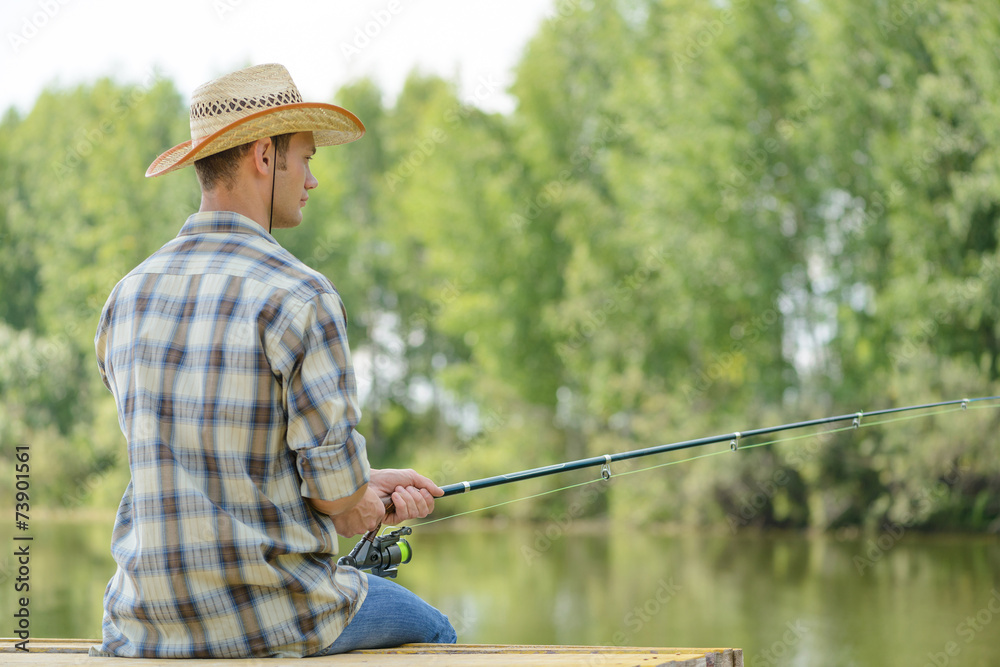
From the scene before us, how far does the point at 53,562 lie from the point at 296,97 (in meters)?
10.8

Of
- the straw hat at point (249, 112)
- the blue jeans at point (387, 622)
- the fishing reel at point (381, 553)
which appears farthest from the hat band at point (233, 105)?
the fishing reel at point (381, 553)

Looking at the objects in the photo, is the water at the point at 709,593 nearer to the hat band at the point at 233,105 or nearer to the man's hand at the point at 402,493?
the man's hand at the point at 402,493

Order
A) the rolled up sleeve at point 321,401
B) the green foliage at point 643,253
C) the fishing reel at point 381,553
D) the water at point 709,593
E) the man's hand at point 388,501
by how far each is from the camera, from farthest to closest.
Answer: the green foliage at point 643,253, the water at point 709,593, the fishing reel at point 381,553, the man's hand at point 388,501, the rolled up sleeve at point 321,401

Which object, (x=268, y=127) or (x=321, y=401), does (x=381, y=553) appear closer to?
(x=321, y=401)

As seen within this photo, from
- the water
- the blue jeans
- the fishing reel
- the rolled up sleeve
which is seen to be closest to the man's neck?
the rolled up sleeve

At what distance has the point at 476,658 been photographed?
5.91 ft

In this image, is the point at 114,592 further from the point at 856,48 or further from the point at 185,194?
the point at 185,194

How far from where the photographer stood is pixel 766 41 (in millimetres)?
15836

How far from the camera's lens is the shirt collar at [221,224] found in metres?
1.85

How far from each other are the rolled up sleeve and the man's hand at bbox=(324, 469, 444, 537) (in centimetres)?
12

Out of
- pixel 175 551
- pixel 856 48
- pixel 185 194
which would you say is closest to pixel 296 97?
pixel 175 551

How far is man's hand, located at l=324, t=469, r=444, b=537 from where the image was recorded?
1.83 meters

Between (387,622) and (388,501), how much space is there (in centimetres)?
22

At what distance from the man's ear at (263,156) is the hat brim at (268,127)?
0.4 inches
